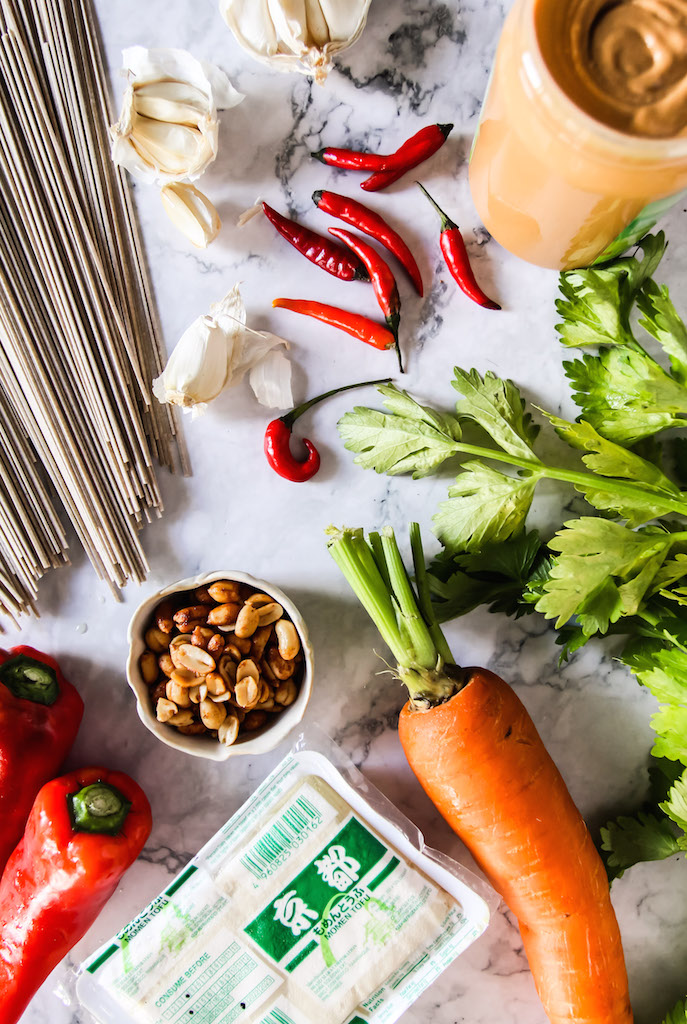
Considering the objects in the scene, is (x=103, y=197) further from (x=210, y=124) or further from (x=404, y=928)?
(x=404, y=928)

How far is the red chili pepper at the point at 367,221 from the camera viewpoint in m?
1.24

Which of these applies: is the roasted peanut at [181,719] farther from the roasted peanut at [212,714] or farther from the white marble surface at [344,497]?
the white marble surface at [344,497]

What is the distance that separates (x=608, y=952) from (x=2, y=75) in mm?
1649

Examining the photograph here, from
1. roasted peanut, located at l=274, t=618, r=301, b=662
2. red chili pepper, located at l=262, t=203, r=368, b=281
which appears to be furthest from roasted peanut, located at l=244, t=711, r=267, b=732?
red chili pepper, located at l=262, t=203, r=368, b=281

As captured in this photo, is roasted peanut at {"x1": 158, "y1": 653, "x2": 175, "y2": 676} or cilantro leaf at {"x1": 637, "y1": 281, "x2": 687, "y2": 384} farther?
roasted peanut at {"x1": 158, "y1": 653, "x2": 175, "y2": 676}

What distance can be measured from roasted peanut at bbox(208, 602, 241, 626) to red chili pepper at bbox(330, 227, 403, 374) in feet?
1.57

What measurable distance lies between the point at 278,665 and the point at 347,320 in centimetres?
56

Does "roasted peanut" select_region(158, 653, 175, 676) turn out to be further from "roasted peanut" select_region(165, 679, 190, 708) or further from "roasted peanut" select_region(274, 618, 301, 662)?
"roasted peanut" select_region(274, 618, 301, 662)

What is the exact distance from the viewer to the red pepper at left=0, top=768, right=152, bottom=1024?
1158 millimetres

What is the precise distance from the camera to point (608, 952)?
123cm

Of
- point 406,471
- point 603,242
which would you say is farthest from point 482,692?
point 603,242

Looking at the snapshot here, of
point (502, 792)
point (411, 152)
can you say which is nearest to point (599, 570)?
point (502, 792)

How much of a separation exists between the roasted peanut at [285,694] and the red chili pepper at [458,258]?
0.68 m

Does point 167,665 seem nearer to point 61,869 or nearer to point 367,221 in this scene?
point 61,869
